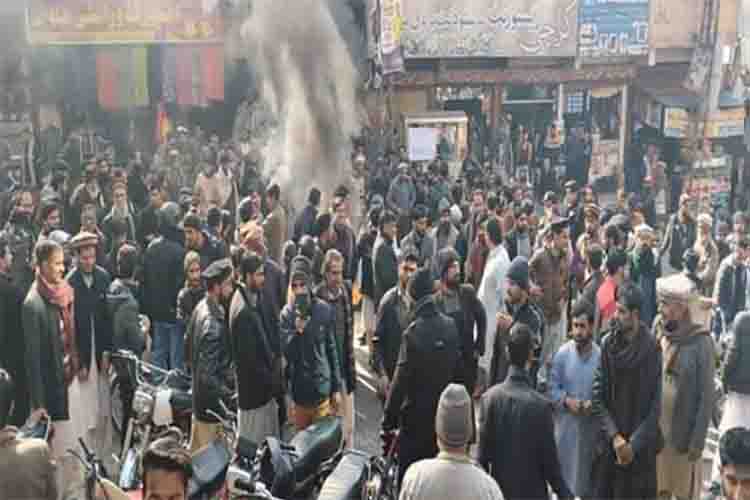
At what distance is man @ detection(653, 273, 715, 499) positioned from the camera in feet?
18.8

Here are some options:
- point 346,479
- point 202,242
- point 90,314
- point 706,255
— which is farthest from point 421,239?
point 346,479

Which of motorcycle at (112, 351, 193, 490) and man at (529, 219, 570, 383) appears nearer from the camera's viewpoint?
motorcycle at (112, 351, 193, 490)

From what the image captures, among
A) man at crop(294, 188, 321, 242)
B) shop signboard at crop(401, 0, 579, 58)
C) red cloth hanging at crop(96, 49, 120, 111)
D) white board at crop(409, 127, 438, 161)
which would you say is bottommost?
man at crop(294, 188, 321, 242)

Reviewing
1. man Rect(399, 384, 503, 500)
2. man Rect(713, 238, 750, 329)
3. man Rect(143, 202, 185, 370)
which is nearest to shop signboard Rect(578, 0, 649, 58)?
man Rect(713, 238, 750, 329)

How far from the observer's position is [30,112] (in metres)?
19.6

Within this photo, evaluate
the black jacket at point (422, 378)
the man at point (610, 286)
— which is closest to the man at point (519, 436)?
the black jacket at point (422, 378)

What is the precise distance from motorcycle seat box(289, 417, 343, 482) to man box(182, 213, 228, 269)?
10.0 feet

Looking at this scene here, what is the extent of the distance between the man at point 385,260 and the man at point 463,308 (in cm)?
171

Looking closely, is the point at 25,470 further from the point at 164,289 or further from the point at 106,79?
→ the point at 106,79

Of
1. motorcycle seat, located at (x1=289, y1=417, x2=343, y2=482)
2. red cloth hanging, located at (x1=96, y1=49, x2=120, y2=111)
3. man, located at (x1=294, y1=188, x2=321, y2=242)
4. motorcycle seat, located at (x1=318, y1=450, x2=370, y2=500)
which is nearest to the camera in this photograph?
motorcycle seat, located at (x1=318, y1=450, x2=370, y2=500)

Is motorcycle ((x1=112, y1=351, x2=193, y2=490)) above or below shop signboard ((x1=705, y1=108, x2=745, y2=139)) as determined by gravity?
below

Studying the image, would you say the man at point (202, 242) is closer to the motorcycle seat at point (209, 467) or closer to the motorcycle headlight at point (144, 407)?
the motorcycle headlight at point (144, 407)

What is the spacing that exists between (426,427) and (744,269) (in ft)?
14.0

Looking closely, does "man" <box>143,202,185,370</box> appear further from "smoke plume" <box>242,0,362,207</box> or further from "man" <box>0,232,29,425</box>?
"smoke plume" <box>242,0,362,207</box>
